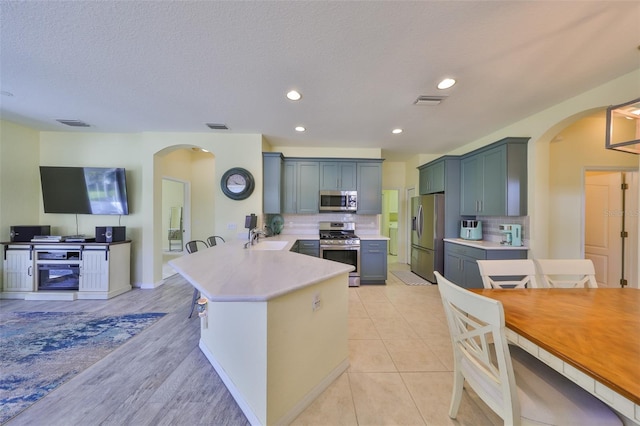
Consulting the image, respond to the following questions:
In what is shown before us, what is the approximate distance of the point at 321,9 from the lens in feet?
4.74

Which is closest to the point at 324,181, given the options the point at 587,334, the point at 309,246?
the point at 309,246

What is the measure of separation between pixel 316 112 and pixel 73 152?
433 cm

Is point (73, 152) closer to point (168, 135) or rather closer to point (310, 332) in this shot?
point (168, 135)

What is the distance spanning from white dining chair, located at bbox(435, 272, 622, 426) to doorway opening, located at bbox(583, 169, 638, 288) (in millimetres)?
3753

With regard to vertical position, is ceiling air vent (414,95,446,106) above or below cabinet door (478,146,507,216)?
above

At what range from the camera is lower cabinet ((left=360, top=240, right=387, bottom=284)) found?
4086 millimetres

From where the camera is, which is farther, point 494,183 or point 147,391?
point 494,183

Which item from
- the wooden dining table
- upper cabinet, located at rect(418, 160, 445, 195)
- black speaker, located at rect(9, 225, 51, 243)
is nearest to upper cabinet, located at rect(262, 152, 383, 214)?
upper cabinet, located at rect(418, 160, 445, 195)

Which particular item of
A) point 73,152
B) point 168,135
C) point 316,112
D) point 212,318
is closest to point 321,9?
point 316,112

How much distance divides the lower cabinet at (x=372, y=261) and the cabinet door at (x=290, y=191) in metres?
1.51

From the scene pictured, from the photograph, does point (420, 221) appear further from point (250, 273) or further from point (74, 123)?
point (74, 123)

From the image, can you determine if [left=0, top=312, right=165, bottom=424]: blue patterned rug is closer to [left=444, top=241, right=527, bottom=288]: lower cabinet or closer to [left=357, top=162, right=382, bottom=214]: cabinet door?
[left=357, top=162, right=382, bottom=214]: cabinet door

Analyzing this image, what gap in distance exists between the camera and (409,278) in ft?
14.9

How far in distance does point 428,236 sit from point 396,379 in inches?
121
